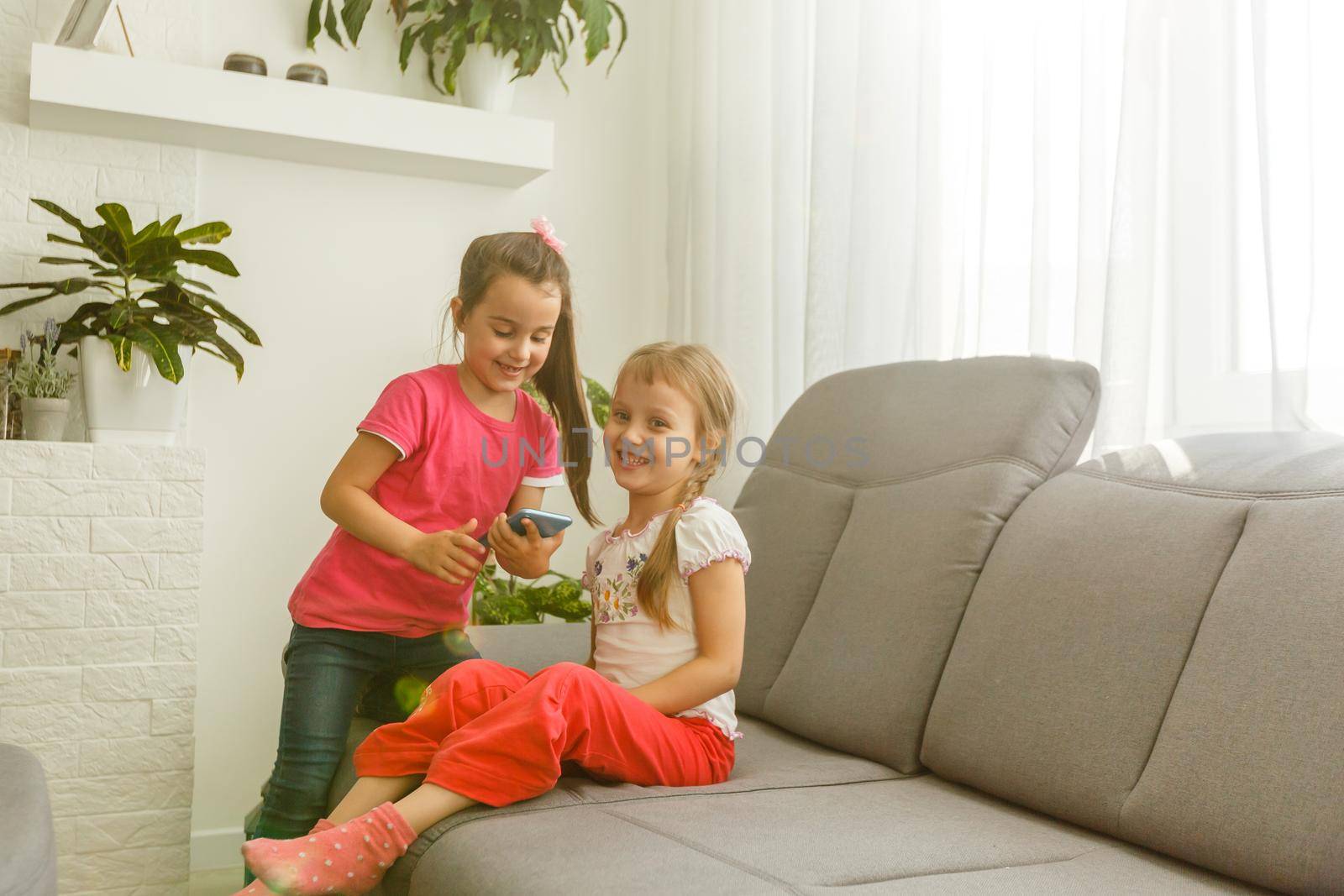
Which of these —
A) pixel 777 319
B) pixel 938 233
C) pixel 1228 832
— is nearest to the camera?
pixel 1228 832

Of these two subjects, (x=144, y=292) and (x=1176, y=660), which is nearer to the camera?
(x=1176, y=660)

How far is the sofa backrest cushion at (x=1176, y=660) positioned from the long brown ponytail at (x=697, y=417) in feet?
1.37

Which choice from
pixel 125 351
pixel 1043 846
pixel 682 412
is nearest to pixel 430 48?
pixel 125 351

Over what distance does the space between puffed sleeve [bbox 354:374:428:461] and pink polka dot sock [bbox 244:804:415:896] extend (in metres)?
0.61

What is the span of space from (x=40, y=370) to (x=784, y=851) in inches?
79.9

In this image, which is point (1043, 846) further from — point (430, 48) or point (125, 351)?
point (430, 48)

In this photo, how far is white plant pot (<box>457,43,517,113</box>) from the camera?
2826mm

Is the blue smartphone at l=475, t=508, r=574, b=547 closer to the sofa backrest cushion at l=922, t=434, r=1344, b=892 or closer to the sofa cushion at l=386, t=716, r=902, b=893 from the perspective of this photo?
the sofa cushion at l=386, t=716, r=902, b=893

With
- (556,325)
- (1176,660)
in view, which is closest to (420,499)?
(556,325)

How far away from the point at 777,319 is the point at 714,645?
1202mm

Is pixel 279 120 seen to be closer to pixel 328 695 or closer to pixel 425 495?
pixel 425 495

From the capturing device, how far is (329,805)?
170cm

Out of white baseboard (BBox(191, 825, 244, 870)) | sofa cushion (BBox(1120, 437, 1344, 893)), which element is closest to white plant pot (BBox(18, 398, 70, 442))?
white baseboard (BBox(191, 825, 244, 870))

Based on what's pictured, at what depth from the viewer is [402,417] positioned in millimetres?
1716
